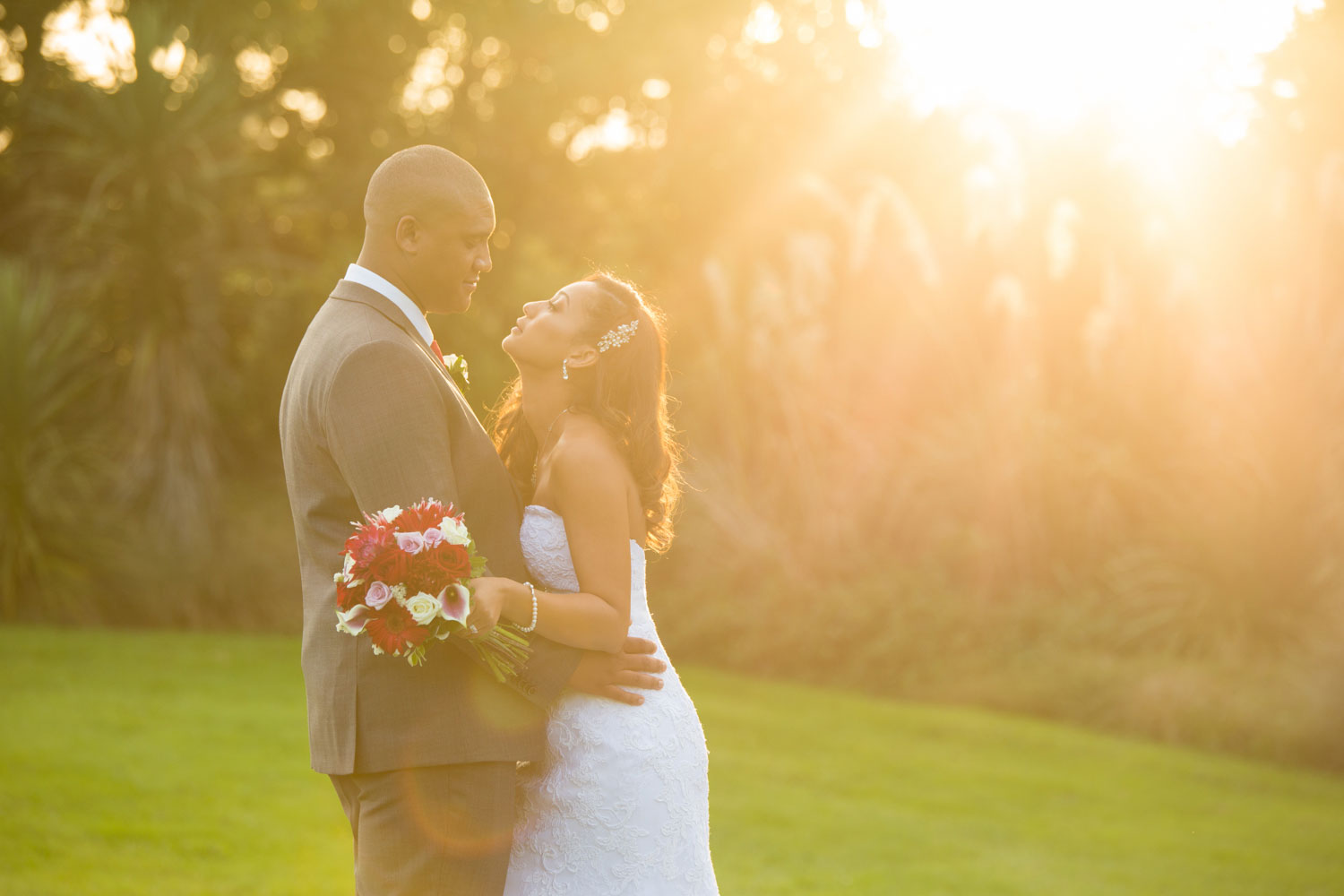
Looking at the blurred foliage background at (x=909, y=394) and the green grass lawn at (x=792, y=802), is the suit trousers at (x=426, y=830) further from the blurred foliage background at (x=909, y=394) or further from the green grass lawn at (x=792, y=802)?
the blurred foliage background at (x=909, y=394)

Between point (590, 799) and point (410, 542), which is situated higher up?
point (410, 542)

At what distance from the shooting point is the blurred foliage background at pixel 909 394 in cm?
1042

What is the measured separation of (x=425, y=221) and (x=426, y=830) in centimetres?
139

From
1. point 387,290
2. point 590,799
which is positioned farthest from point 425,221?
point 590,799

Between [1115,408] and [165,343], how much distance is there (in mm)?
9853

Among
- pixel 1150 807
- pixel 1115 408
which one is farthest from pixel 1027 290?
pixel 1150 807

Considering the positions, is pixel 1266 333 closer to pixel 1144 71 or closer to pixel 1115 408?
pixel 1115 408

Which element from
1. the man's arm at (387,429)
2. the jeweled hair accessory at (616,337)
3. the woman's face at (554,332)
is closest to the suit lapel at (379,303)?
the man's arm at (387,429)

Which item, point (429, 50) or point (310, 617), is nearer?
point (310, 617)

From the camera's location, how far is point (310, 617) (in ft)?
9.64

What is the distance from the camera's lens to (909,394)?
13594 millimetres

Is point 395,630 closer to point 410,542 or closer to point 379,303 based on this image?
point 410,542

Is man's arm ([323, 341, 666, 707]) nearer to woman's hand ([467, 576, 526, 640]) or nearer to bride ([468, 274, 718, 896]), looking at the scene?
woman's hand ([467, 576, 526, 640])

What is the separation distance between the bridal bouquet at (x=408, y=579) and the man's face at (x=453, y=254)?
1.98 feet
